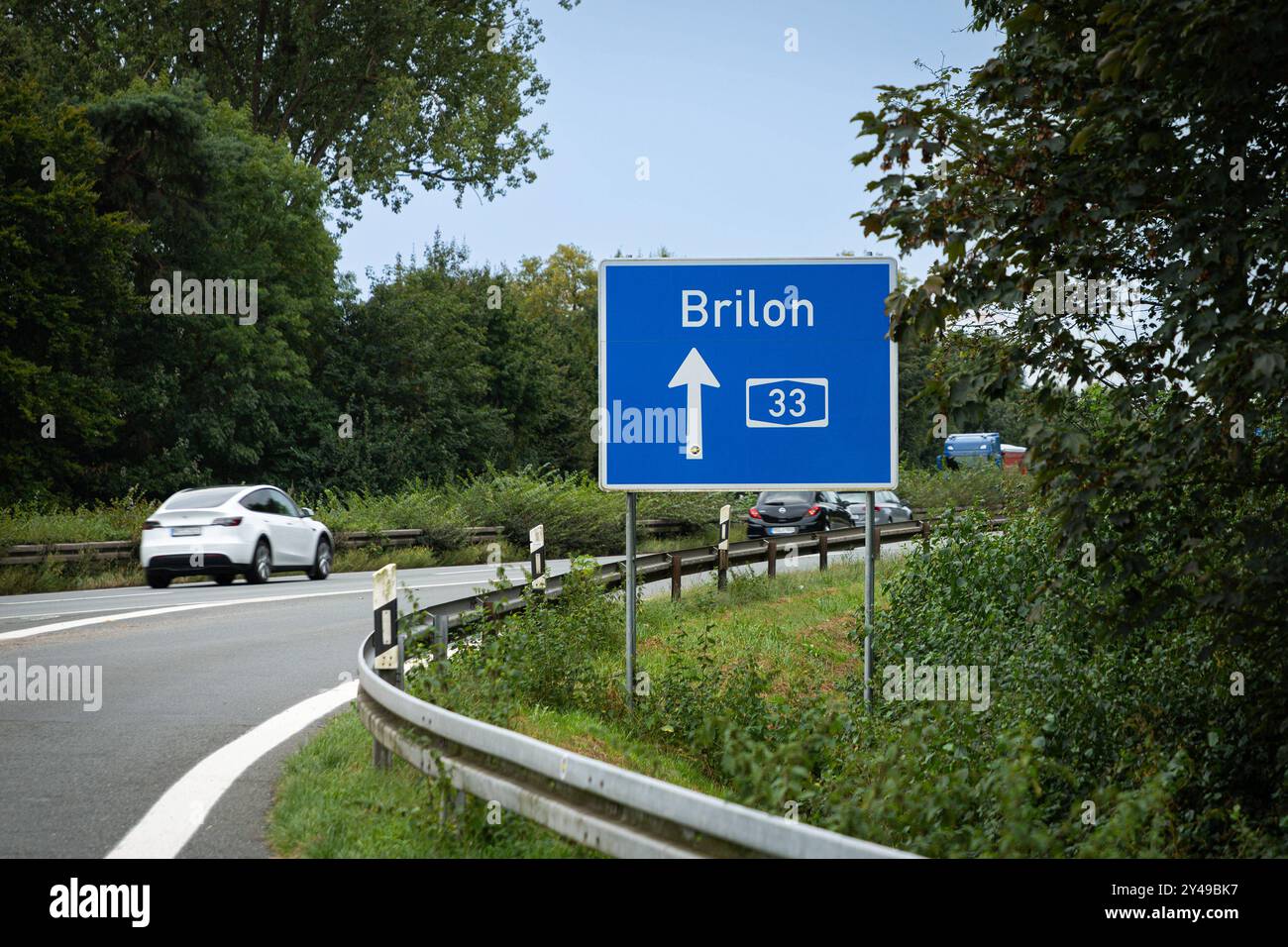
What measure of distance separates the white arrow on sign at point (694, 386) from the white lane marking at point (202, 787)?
9.90 feet

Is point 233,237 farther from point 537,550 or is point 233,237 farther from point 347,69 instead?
point 537,550

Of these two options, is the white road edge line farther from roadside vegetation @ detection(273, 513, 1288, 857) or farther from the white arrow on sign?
the white arrow on sign

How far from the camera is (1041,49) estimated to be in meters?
7.06

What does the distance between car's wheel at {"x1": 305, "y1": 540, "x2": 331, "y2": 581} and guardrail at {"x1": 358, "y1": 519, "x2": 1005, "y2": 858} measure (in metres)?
16.1

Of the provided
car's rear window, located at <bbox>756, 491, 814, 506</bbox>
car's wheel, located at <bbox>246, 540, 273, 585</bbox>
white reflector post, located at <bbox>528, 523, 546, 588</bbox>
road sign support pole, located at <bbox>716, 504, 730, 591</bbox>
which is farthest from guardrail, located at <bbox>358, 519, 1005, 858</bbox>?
car's rear window, located at <bbox>756, 491, 814, 506</bbox>

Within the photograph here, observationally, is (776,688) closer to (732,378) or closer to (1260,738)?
(732,378)

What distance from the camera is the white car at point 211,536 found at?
20.7m

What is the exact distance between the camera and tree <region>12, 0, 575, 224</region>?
146ft

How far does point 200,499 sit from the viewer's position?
2098 cm

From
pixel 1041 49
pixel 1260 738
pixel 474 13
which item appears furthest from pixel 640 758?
pixel 474 13

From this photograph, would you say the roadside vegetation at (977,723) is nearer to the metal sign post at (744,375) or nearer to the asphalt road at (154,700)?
the asphalt road at (154,700)

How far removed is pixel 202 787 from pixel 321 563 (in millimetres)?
16857

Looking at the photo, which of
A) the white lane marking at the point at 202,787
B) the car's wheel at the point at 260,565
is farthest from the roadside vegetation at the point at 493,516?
the white lane marking at the point at 202,787
